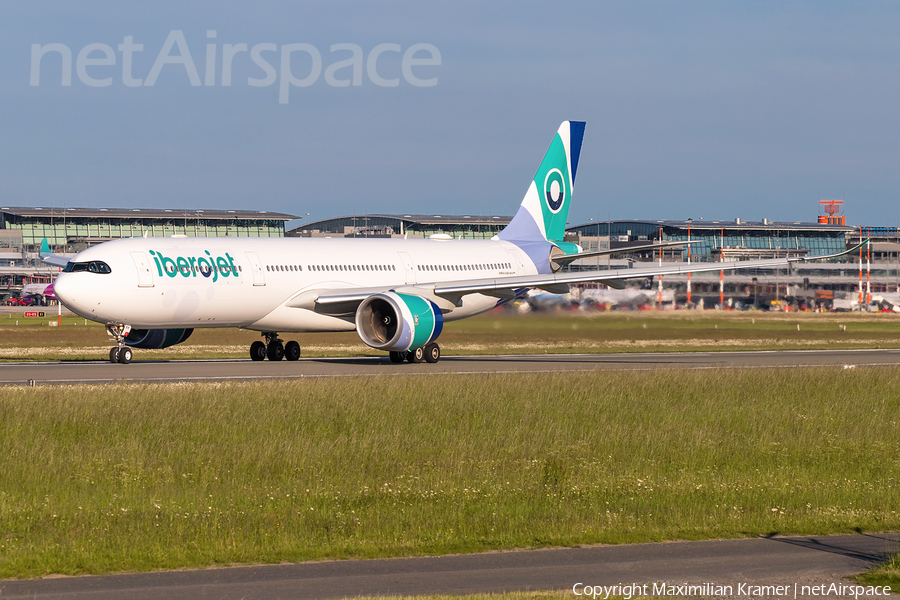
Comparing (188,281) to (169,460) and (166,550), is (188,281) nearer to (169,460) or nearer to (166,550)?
(169,460)

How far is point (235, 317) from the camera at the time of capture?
35000 millimetres

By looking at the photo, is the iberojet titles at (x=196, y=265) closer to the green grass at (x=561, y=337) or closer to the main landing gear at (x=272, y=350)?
the main landing gear at (x=272, y=350)

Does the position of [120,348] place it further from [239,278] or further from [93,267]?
[239,278]

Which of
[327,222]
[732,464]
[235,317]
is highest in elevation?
[327,222]

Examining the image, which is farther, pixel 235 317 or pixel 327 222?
pixel 327 222

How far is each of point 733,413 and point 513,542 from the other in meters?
11.2

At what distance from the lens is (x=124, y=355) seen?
34.6m

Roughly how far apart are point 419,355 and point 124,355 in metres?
9.51

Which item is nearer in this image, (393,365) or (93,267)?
(93,267)

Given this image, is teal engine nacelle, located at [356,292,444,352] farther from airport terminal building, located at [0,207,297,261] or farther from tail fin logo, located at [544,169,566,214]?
airport terminal building, located at [0,207,297,261]

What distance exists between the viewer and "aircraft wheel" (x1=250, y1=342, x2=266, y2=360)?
38219 mm

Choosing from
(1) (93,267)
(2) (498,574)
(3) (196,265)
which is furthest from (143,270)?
(2) (498,574)

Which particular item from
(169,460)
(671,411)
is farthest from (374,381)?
(169,460)

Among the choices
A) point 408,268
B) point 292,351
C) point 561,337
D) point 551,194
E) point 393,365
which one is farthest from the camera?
point 551,194
